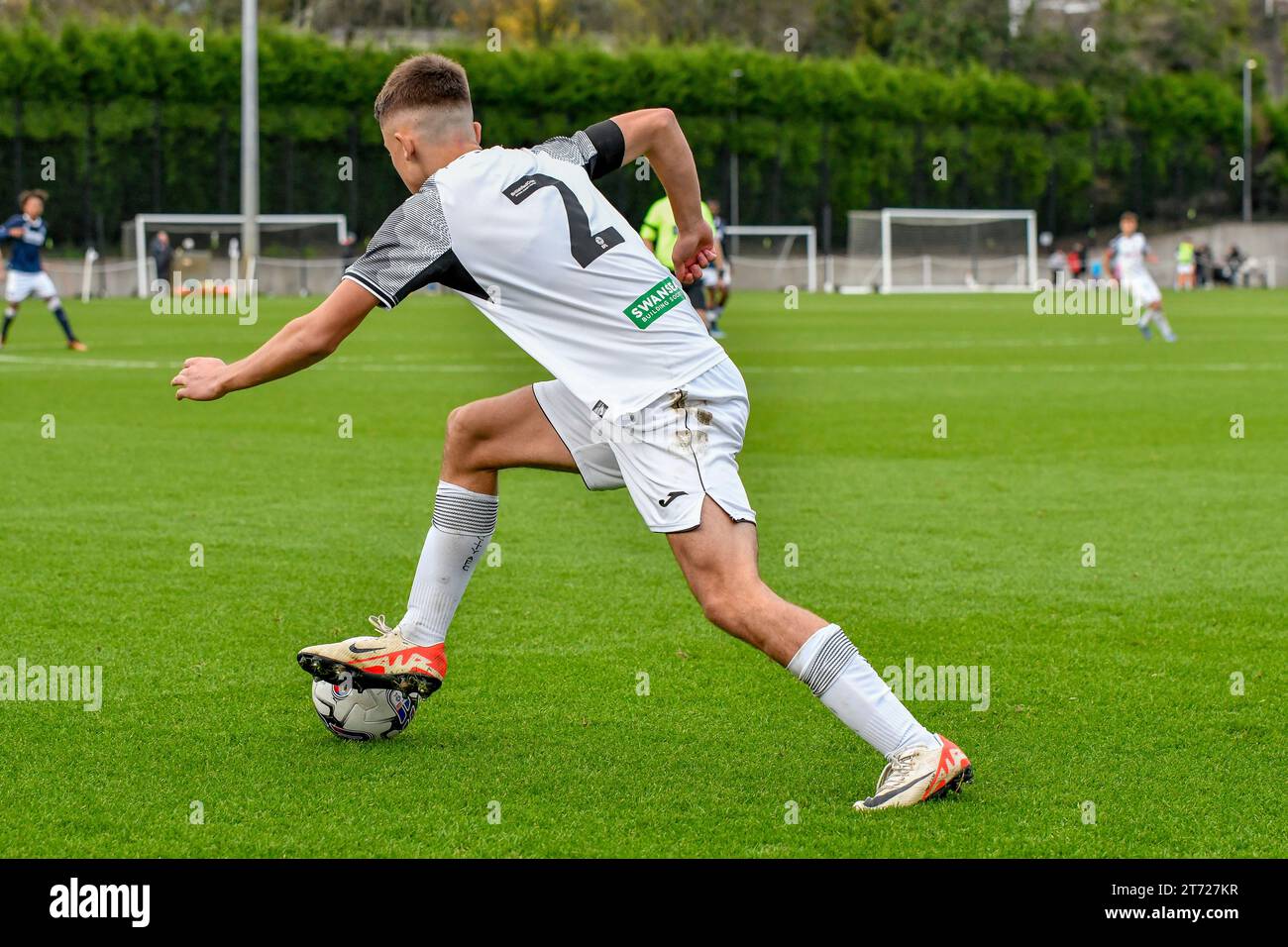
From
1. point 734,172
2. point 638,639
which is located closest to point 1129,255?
point 638,639

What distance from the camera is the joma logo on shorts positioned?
4.88 meters

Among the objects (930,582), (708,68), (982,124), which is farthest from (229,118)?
(930,582)

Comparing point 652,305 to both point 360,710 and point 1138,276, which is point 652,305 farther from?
point 1138,276

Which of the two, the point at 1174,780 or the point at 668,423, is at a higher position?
the point at 668,423

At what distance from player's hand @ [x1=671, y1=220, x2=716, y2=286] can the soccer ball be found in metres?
1.55

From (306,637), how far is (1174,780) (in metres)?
3.38

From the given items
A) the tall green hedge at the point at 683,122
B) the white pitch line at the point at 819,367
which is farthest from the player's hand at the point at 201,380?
the tall green hedge at the point at 683,122

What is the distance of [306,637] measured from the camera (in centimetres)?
Result: 697

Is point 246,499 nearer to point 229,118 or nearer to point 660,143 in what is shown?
point 660,143

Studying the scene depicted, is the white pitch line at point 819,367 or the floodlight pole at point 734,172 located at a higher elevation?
the floodlight pole at point 734,172

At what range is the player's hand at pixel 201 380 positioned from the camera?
→ 472cm

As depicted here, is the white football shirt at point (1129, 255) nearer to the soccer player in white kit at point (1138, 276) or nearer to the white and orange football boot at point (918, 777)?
the soccer player in white kit at point (1138, 276)

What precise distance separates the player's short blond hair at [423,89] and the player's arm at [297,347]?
1.74 feet
